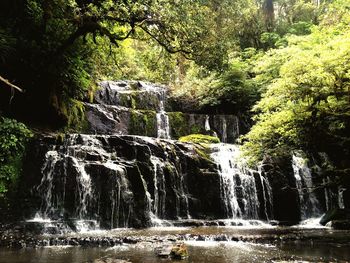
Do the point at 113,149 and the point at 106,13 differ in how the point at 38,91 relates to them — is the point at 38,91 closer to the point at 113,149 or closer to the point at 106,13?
the point at 113,149

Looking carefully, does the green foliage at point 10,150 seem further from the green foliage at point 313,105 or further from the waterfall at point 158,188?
the green foliage at point 313,105

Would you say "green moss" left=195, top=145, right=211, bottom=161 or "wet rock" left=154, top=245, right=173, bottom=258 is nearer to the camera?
"wet rock" left=154, top=245, right=173, bottom=258

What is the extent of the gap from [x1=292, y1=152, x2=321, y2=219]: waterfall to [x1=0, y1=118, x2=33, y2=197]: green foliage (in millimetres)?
11893

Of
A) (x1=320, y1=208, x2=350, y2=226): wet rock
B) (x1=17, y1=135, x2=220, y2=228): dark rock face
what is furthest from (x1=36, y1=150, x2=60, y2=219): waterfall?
(x1=320, y1=208, x2=350, y2=226): wet rock

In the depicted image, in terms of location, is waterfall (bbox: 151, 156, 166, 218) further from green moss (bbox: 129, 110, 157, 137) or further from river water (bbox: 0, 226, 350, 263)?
A: green moss (bbox: 129, 110, 157, 137)

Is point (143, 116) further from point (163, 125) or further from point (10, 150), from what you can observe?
point (10, 150)

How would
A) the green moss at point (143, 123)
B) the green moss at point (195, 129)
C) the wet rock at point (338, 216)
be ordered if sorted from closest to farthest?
1. the wet rock at point (338, 216)
2. the green moss at point (143, 123)
3. the green moss at point (195, 129)

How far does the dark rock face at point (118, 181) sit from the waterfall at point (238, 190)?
17.5 inches

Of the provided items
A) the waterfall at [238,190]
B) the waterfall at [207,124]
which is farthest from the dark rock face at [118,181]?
the waterfall at [207,124]

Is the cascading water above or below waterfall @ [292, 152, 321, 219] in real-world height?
above

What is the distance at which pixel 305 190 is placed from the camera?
16531 millimetres

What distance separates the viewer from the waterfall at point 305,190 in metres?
16.6

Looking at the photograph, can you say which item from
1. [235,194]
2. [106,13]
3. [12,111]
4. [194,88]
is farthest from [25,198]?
[194,88]

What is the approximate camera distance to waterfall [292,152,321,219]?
54.3 ft
